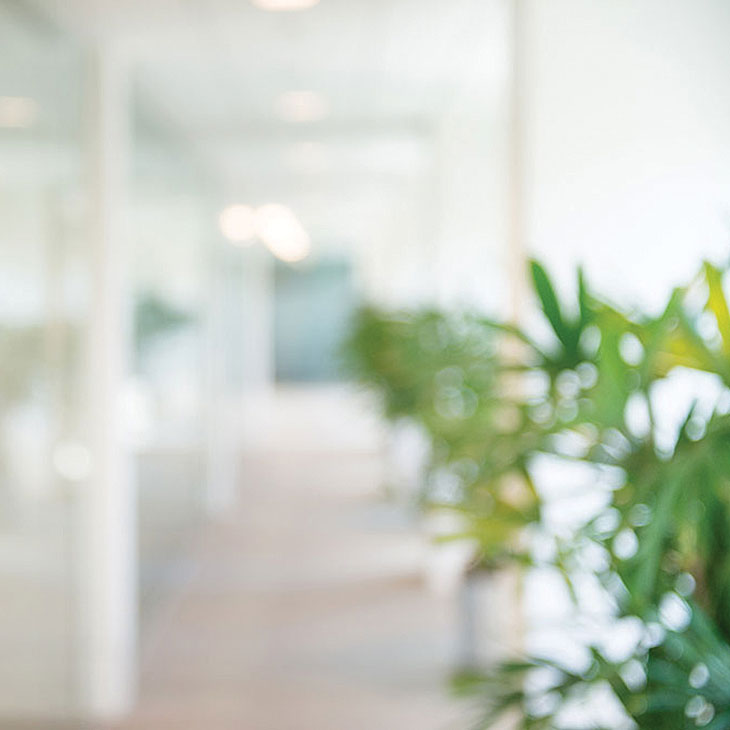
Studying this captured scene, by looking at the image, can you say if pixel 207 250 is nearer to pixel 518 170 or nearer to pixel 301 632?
pixel 301 632

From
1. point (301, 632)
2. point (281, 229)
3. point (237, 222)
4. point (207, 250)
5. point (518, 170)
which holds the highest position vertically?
point (281, 229)

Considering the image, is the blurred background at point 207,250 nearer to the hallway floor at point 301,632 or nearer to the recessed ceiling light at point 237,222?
the hallway floor at point 301,632

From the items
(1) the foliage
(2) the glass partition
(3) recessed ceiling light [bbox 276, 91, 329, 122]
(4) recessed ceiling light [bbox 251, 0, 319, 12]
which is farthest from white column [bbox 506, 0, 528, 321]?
(3) recessed ceiling light [bbox 276, 91, 329, 122]

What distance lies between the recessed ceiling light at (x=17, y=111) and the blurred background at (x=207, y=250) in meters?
0.02

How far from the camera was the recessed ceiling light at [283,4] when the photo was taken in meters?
4.22

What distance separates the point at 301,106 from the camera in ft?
21.7

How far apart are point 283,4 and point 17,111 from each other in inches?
45.7

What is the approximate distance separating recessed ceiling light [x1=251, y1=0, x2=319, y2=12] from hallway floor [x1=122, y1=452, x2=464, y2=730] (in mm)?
3024

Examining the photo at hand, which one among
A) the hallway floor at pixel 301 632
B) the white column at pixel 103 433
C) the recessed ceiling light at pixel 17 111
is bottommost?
the hallway floor at pixel 301 632

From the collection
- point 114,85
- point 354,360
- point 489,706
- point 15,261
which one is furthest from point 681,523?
point 354,360

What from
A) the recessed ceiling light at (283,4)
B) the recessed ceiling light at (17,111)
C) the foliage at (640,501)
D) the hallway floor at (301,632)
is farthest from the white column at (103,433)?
the foliage at (640,501)

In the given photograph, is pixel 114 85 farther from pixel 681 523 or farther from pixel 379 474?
pixel 379 474

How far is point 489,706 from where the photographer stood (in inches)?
85.2

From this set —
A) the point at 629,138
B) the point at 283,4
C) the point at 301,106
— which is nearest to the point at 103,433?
the point at 283,4
